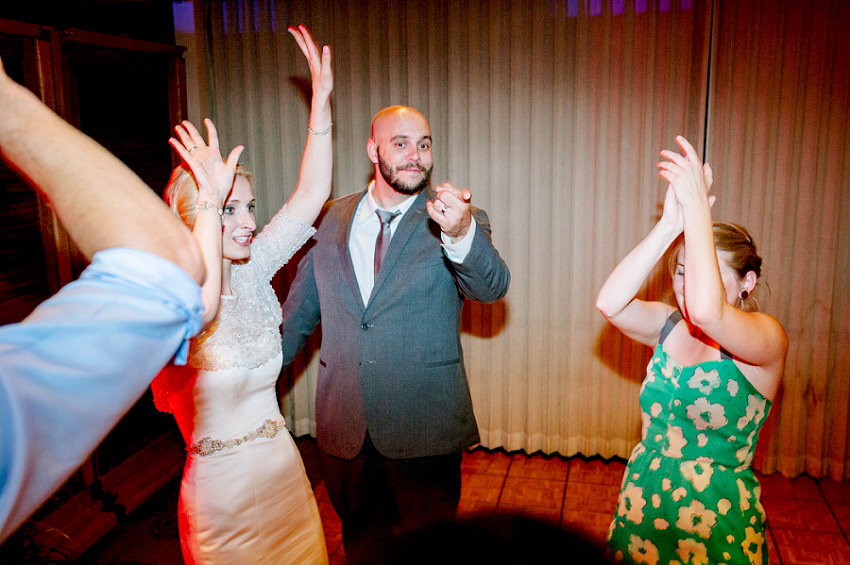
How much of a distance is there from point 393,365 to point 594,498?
5.42 ft

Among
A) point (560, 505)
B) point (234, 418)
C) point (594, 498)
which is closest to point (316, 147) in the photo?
point (234, 418)

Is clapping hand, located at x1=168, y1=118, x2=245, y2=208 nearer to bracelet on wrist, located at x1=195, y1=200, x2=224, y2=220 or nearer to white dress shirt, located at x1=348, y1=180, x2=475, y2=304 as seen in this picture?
bracelet on wrist, located at x1=195, y1=200, x2=224, y2=220

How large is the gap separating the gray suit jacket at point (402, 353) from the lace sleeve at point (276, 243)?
21 centimetres

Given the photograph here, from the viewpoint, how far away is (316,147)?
2.24m

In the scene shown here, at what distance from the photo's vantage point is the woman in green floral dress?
1.60 m

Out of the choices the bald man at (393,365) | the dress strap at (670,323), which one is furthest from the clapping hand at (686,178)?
the bald man at (393,365)

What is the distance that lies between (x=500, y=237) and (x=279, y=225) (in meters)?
1.73

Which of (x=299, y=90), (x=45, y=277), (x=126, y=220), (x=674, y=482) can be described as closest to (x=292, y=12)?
(x=299, y=90)

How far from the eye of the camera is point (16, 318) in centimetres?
277

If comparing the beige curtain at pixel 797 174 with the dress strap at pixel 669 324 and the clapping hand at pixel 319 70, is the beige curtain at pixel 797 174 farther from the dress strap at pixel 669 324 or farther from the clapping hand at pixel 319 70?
the clapping hand at pixel 319 70

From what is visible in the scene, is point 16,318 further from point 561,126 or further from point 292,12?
point 561,126

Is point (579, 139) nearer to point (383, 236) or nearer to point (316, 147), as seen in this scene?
point (383, 236)

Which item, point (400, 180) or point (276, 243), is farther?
point (400, 180)

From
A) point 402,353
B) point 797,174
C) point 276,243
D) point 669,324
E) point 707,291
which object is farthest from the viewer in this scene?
point 797,174
